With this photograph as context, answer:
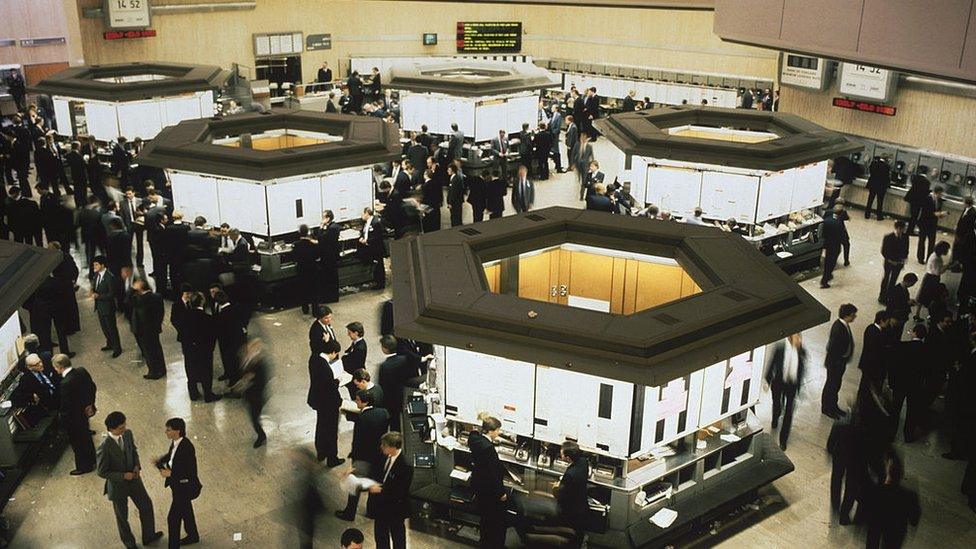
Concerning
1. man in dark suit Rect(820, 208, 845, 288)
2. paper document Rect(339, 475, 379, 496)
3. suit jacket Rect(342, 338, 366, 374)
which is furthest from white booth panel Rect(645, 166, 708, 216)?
paper document Rect(339, 475, 379, 496)

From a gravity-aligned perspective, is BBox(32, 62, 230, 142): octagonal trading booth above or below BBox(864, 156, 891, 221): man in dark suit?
above

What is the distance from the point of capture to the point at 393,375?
878 centimetres

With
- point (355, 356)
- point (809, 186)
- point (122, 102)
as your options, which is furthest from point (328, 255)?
point (122, 102)

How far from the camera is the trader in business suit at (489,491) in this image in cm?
714

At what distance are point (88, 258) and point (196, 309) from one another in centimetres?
516

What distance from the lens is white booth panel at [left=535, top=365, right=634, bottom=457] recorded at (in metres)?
7.50

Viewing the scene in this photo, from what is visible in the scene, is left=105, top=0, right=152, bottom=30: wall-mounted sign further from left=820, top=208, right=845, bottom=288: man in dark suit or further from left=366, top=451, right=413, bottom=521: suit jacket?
left=366, top=451, right=413, bottom=521: suit jacket

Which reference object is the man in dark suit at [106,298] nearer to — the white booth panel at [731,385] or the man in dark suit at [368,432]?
the man in dark suit at [368,432]

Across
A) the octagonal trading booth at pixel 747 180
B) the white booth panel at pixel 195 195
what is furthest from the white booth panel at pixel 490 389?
the octagonal trading booth at pixel 747 180

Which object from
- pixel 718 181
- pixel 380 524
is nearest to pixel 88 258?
pixel 380 524

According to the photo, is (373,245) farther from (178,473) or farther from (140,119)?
(140,119)

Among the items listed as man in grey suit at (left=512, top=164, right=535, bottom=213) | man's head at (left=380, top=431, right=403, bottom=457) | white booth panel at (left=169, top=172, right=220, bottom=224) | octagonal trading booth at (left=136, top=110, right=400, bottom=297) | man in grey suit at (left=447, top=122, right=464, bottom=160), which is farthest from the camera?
man in grey suit at (left=447, top=122, right=464, bottom=160)

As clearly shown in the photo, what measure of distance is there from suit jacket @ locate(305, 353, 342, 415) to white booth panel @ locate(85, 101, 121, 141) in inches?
499

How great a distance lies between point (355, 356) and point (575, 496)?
310 centimetres
